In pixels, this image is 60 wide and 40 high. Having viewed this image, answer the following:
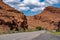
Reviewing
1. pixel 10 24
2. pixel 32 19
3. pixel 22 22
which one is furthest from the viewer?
pixel 32 19

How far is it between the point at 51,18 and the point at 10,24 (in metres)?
129

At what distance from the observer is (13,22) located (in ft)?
235

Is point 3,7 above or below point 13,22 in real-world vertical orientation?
above

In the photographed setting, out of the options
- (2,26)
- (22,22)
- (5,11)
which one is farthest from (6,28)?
(22,22)

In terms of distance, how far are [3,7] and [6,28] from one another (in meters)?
9.20

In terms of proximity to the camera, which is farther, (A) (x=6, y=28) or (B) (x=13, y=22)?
(B) (x=13, y=22)

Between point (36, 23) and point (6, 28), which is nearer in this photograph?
point (6, 28)

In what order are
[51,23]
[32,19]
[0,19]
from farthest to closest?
[32,19] → [51,23] → [0,19]

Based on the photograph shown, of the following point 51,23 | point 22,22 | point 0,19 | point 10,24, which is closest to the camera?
point 0,19

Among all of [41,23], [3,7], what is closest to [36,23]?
[41,23]

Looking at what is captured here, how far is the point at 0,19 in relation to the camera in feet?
207

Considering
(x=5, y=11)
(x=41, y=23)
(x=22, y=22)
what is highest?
(x=5, y=11)

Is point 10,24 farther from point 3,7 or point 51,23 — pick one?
point 51,23

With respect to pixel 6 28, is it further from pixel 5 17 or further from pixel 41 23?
pixel 41 23
